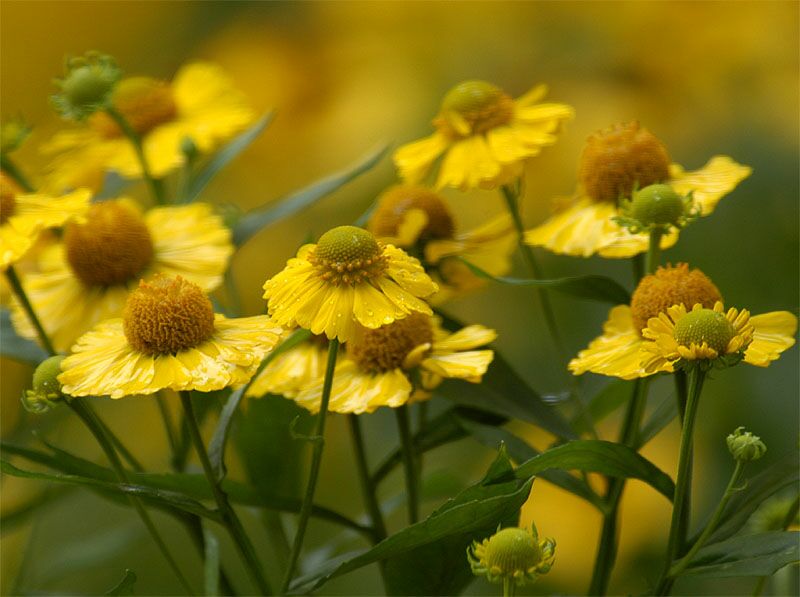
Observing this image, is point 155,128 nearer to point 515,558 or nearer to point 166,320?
point 166,320

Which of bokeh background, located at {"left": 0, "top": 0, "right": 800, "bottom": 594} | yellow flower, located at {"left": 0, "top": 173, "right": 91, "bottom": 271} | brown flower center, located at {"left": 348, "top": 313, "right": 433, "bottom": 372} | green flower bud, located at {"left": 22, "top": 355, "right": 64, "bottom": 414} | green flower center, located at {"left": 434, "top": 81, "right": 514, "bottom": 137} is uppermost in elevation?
green flower center, located at {"left": 434, "top": 81, "right": 514, "bottom": 137}

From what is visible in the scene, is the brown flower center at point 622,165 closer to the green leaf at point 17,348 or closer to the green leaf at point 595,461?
the green leaf at point 595,461

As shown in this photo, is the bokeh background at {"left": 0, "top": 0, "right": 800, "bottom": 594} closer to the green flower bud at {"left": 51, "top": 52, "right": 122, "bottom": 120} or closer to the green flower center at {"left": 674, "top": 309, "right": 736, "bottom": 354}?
the green flower bud at {"left": 51, "top": 52, "right": 122, "bottom": 120}

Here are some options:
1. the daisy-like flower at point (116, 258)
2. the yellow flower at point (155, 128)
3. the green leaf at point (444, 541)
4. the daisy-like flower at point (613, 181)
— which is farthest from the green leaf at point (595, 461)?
the yellow flower at point (155, 128)

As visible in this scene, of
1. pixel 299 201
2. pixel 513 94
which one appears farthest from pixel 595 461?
pixel 513 94

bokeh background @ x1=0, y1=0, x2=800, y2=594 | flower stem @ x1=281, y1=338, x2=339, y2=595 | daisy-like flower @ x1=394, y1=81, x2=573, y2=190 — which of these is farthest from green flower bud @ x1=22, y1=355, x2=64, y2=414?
bokeh background @ x1=0, y1=0, x2=800, y2=594

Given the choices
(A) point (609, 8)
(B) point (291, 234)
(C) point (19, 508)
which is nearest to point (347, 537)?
(C) point (19, 508)
